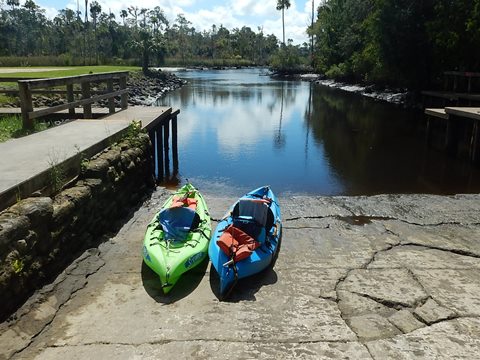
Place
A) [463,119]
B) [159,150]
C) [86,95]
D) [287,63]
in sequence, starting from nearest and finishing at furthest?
[86,95] → [159,150] → [463,119] → [287,63]

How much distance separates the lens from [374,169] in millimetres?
15062

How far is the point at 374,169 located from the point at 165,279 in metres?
10.9

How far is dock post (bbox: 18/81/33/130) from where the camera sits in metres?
9.13

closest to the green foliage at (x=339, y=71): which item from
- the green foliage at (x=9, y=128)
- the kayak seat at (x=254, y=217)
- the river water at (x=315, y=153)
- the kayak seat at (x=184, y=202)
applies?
the river water at (x=315, y=153)

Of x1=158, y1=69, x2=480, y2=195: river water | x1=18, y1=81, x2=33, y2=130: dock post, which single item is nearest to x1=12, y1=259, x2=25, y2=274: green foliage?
x1=18, y1=81, x2=33, y2=130: dock post

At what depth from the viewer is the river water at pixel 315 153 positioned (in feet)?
43.8

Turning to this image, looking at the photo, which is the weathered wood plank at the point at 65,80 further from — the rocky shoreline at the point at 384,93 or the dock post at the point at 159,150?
the rocky shoreline at the point at 384,93

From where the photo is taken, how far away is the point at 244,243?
6453mm

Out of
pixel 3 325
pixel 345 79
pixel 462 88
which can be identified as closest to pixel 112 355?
pixel 3 325

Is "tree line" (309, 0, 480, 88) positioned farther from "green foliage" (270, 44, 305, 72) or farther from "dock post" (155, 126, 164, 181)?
"green foliage" (270, 44, 305, 72)

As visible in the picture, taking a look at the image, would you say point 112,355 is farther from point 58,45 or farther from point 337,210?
point 58,45

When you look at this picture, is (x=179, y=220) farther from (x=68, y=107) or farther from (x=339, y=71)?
(x=339, y=71)

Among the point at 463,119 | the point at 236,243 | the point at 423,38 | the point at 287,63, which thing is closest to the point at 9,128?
the point at 236,243

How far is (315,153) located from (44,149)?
11788mm
